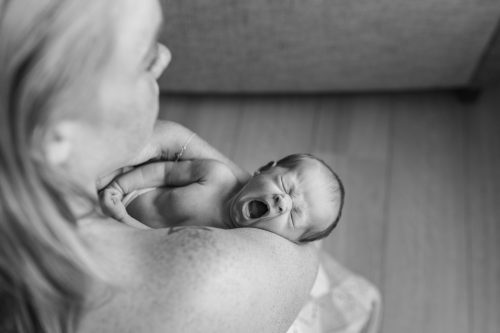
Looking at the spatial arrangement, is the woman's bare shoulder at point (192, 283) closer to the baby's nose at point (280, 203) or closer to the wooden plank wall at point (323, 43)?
the baby's nose at point (280, 203)

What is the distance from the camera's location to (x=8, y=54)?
52cm

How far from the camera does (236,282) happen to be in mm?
696

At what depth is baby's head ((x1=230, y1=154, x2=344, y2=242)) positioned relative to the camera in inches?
39.2

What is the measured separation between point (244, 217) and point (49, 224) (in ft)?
1.41

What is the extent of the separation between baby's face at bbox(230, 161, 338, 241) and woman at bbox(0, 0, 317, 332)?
0.22 m

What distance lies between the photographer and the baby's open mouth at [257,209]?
39.4 inches

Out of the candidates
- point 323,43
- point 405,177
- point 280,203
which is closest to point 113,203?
point 280,203

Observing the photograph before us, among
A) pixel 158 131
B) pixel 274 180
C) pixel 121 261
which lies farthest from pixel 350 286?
pixel 121 261

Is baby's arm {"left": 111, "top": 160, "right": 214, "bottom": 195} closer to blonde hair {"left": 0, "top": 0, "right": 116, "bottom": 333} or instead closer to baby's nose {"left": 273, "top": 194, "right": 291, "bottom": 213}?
baby's nose {"left": 273, "top": 194, "right": 291, "bottom": 213}

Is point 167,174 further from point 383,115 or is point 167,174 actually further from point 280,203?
point 383,115

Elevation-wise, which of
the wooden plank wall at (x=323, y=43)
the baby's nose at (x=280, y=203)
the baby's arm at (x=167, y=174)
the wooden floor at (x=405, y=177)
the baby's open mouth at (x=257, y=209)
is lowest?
the wooden floor at (x=405, y=177)

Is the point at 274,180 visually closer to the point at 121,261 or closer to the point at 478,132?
the point at 121,261

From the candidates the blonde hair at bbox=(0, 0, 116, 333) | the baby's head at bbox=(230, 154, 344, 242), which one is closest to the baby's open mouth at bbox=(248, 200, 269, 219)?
the baby's head at bbox=(230, 154, 344, 242)

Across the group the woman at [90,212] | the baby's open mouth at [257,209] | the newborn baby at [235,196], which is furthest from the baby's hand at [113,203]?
the baby's open mouth at [257,209]
